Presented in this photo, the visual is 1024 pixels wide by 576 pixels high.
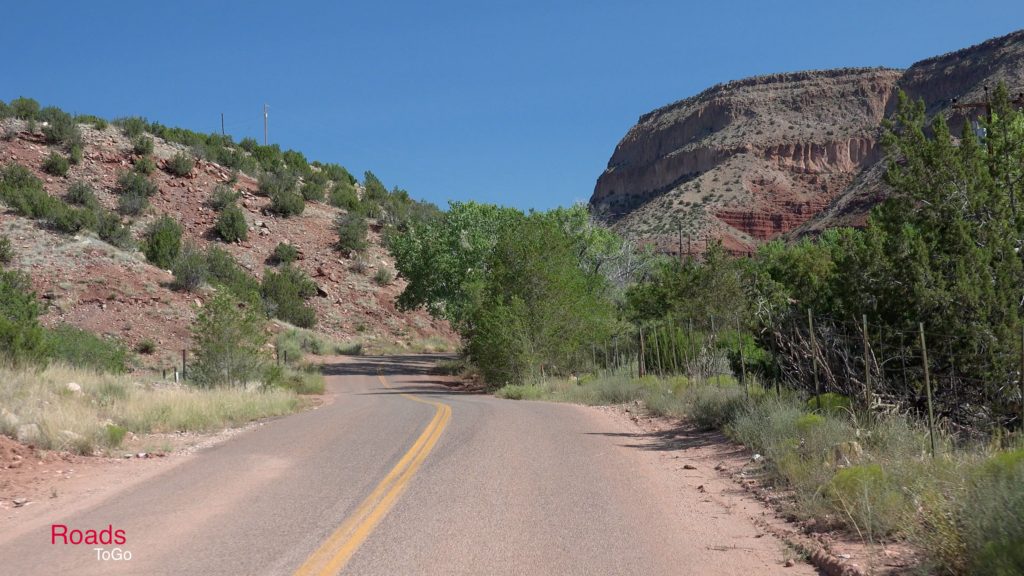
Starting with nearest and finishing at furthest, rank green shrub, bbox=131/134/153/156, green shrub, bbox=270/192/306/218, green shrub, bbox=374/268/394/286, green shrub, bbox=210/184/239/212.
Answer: green shrub, bbox=210/184/239/212 < green shrub, bbox=374/268/394/286 < green shrub, bbox=131/134/153/156 < green shrub, bbox=270/192/306/218

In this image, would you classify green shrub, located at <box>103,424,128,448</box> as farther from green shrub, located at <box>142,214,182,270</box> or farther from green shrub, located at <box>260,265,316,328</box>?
green shrub, located at <box>260,265,316,328</box>

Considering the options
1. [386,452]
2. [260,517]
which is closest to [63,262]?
[386,452]

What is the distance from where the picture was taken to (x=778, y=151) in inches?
4299

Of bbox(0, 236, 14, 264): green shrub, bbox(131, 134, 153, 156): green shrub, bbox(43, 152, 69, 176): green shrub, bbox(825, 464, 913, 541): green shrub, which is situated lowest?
bbox(825, 464, 913, 541): green shrub

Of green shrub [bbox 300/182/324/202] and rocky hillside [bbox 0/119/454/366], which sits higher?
green shrub [bbox 300/182/324/202]

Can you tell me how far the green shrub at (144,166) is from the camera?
6456 cm

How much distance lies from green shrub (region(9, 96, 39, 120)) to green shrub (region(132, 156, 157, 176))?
30.0 feet

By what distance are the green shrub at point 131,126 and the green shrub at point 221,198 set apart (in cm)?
959

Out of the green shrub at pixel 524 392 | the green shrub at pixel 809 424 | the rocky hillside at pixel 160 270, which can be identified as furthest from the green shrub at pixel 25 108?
Answer: the green shrub at pixel 809 424

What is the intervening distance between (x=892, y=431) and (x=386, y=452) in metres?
6.89

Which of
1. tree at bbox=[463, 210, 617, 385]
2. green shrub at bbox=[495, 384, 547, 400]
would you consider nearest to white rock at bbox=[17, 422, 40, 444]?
green shrub at bbox=[495, 384, 547, 400]

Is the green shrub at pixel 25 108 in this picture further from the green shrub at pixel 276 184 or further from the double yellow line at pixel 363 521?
the double yellow line at pixel 363 521

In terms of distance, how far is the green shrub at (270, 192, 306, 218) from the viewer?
2763 inches

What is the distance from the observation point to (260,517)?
8172 millimetres
